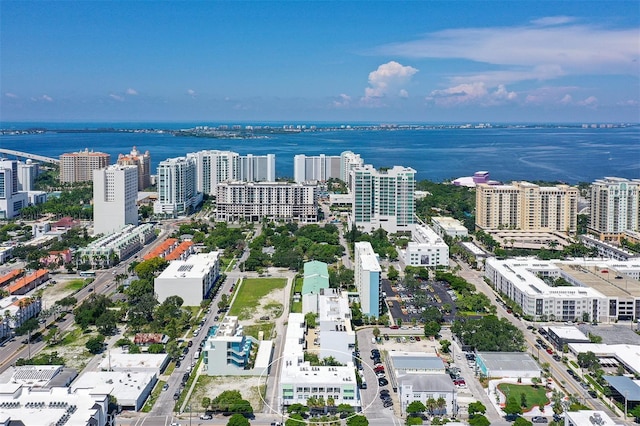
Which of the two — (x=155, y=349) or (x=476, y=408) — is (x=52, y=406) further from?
(x=476, y=408)

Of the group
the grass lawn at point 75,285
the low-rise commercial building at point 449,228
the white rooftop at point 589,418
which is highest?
the low-rise commercial building at point 449,228

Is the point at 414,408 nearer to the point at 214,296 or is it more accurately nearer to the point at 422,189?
the point at 214,296

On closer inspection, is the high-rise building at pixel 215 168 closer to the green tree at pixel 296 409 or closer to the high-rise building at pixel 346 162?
the high-rise building at pixel 346 162

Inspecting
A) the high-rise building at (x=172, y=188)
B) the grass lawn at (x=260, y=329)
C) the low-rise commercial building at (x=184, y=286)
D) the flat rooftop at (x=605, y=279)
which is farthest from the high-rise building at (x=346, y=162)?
the grass lawn at (x=260, y=329)

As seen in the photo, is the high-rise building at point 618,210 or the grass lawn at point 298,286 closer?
the grass lawn at point 298,286

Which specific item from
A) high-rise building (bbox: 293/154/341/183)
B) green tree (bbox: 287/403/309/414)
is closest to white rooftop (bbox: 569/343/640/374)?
green tree (bbox: 287/403/309/414)

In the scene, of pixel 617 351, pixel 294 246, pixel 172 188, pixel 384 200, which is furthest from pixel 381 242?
pixel 172 188
